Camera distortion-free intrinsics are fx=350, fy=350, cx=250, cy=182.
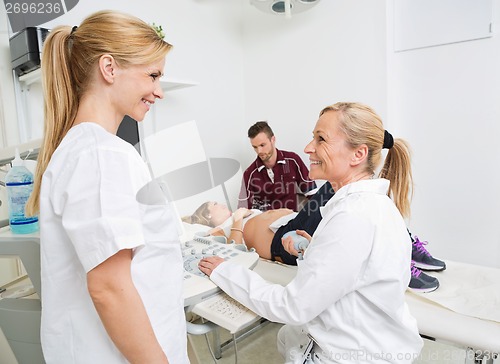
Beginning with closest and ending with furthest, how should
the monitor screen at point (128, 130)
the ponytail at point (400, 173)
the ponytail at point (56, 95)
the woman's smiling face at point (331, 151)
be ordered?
the ponytail at point (56, 95) → the woman's smiling face at point (331, 151) → the ponytail at point (400, 173) → the monitor screen at point (128, 130)

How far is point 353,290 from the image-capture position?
36.7 inches

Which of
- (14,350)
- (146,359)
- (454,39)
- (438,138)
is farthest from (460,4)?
(14,350)

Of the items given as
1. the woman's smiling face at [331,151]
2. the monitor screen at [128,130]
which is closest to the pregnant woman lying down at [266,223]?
the woman's smiling face at [331,151]

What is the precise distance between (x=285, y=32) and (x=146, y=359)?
302cm

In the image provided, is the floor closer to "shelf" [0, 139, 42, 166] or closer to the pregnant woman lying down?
the pregnant woman lying down

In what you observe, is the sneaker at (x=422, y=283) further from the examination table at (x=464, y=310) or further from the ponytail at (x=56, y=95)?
the ponytail at (x=56, y=95)

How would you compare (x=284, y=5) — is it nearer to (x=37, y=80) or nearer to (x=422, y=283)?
(x=37, y=80)

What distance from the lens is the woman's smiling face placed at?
3.69 ft

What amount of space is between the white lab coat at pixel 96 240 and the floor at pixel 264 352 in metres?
1.34

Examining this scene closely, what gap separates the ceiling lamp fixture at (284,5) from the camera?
2.32 metres

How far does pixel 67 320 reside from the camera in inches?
27.7

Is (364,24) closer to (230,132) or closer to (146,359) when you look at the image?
(230,132)

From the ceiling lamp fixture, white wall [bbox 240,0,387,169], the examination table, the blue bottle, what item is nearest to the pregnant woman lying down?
the examination table

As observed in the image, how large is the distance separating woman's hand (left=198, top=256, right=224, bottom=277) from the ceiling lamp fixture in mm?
1821
